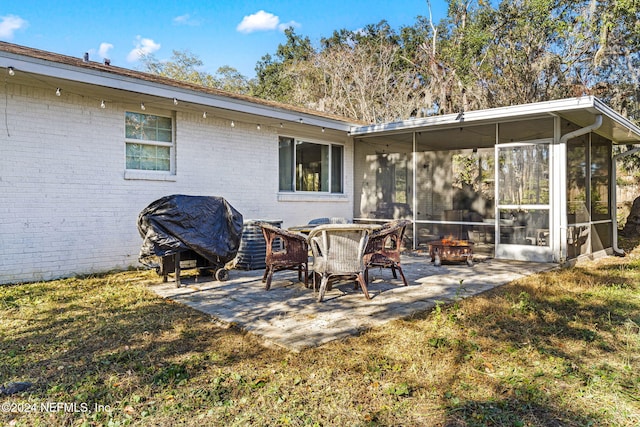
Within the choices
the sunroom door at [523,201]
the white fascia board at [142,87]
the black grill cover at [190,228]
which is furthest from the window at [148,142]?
the sunroom door at [523,201]

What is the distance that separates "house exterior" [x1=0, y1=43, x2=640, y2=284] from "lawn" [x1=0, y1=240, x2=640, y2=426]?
212 centimetres

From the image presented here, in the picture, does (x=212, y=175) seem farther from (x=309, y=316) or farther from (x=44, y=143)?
(x=309, y=316)

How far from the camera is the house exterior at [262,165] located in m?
5.91

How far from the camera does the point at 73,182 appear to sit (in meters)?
6.29

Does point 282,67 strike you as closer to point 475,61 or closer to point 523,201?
point 475,61

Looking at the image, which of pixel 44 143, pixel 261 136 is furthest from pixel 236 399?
pixel 261 136

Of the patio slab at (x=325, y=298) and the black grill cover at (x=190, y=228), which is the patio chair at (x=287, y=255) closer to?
the patio slab at (x=325, y=298)

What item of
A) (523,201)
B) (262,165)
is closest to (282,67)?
(262,165)

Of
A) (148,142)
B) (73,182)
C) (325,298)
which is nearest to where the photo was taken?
(325,298)

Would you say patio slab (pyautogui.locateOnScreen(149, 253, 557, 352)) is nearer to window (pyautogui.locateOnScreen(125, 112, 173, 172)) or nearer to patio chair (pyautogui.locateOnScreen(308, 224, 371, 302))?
patio chair (pyautogui.locateOnScreen(308, 224, 371, 302))

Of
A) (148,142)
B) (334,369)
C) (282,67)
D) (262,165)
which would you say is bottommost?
(334,369)

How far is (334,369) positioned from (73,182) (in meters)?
5.42

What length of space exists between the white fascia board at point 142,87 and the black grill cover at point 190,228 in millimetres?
1966

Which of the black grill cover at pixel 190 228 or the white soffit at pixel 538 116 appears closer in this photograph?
the black grill cover at pixel 190 228
